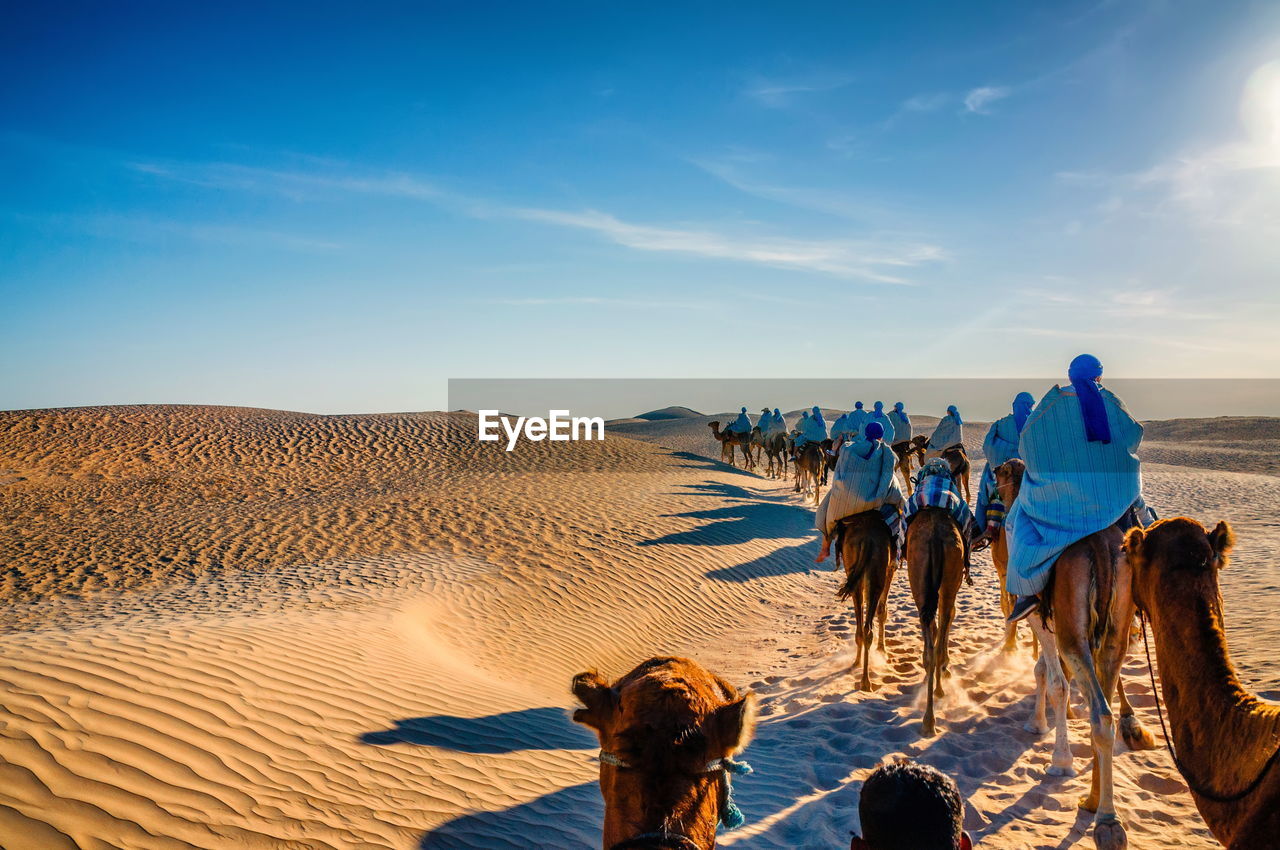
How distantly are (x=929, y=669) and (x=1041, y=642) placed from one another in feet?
3.81

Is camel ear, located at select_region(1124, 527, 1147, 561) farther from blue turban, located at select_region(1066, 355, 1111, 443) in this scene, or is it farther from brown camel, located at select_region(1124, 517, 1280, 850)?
blue turban, located at select_region(1066, 355, 1111, 443)

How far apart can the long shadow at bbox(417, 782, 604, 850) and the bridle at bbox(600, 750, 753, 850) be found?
3.20 meters

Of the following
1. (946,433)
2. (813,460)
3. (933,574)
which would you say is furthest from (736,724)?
(813,460)

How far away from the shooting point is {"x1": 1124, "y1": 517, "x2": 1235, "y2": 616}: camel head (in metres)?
3.22

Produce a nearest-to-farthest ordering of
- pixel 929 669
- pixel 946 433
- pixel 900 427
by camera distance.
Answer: pixel 929 669 → pixel 946 433 → pixel 900 427

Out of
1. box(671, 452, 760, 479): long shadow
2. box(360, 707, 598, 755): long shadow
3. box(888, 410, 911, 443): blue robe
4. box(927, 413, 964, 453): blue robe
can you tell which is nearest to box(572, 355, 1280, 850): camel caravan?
box(360, 707, 598, 755): long shadow

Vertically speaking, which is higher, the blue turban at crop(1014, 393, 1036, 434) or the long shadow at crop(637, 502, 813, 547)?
the blue turban at crop(1014, 393, 1036, 434)

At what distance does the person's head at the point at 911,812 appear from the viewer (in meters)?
1.97

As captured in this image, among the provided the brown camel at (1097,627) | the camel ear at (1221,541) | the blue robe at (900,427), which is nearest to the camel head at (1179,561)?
the camel ear at (1221,541)

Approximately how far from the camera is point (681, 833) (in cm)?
219

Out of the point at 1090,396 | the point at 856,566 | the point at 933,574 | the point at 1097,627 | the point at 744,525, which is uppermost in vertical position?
the point at 1090,396

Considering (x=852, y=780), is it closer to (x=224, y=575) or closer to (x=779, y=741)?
(x=779, y=741)

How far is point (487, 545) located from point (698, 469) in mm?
16254

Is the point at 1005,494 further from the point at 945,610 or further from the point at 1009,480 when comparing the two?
the point at 945,610
